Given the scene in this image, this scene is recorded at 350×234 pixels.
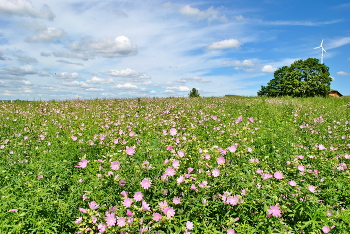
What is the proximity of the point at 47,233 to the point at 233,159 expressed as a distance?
2.24 m

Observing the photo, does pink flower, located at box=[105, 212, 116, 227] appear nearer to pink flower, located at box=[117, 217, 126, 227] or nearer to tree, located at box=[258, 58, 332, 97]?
pink flower, located at box=[117, 217, 126, 227]

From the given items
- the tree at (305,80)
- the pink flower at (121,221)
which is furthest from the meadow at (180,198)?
the tree at (305,80)

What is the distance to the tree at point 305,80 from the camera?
3447 centimetres

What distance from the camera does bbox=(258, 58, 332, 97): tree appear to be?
1357 inches

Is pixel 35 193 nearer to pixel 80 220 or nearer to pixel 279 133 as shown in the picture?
pixel 80 220

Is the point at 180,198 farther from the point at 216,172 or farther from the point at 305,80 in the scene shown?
the point at 305,80

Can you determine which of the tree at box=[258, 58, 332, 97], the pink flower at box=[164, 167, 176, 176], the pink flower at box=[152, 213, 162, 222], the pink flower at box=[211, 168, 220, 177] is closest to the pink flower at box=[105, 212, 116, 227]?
the pink flower at box=[152, 213, 162, 222]

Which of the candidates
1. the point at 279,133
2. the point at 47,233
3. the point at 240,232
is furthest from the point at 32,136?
the point at 279,133

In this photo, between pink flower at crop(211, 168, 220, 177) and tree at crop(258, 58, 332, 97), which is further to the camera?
tree at crop(258, 58, 332, 97)

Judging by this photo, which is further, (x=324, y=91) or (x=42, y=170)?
(x=324, y=91)

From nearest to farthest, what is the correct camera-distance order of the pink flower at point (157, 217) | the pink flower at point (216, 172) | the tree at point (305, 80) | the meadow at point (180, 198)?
the pink flower at point (157, 217), the meadow at point (180, 198), the pink flower at point (216, 172), the tree at point (305, 80)

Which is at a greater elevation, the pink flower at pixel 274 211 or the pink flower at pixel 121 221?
the pink flower at pixel 274 211

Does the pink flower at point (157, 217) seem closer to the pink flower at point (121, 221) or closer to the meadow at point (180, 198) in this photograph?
the meadow at point (180, 198)

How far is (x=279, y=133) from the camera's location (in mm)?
6270
